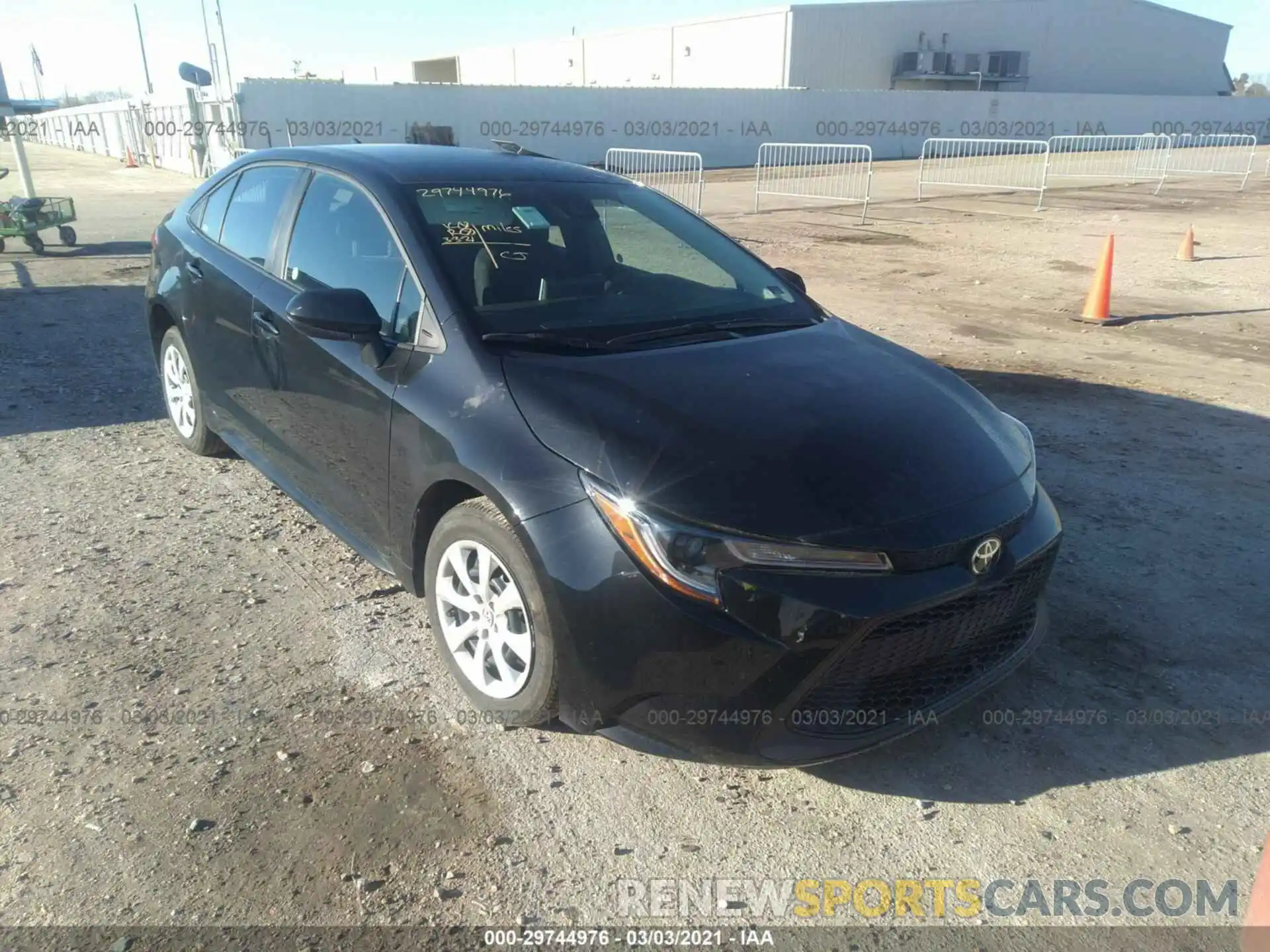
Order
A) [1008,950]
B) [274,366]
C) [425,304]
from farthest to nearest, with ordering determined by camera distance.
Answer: [274,366] → [425,304] → [1008,950]

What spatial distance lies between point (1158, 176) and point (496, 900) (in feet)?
107

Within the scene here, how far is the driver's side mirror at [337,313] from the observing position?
3.17 meters

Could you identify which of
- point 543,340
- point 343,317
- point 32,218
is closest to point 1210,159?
point 32,218

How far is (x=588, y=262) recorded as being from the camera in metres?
3.79

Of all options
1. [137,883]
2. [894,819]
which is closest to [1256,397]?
[894,819]

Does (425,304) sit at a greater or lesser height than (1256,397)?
greater

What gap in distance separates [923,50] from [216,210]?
51611 mm

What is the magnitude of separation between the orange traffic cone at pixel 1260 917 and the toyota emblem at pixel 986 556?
118cm

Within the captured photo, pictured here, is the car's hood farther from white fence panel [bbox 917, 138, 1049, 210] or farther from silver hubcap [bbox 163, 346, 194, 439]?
white fence panel [bbox 917, 138, 1049, 210]

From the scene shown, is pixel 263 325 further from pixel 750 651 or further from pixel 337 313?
pixel 750 651

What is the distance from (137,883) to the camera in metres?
2.44

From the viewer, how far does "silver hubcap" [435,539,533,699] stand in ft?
9.32

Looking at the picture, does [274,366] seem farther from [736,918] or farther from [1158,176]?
[1158,176]

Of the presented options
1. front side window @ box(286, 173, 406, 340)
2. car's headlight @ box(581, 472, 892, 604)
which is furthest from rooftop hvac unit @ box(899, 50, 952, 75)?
car's headlight @ box(581, 472, 892, 604)
